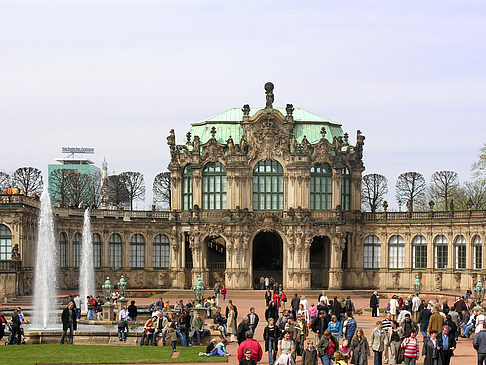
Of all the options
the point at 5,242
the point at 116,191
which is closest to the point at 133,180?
the point at 116,191

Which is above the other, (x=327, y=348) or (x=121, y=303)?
(x=327, y=348)

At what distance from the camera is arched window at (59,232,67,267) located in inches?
3155

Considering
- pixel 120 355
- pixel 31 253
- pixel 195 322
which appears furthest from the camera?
pixel 31 253

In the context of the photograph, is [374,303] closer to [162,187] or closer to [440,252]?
[440,252]

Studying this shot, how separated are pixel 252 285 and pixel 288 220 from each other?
21.4 ft

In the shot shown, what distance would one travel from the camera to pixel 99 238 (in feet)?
281

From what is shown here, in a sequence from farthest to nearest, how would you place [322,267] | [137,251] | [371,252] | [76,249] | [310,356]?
[137,251] < [322,267] < [371,252] < [76,249] < [310,356]

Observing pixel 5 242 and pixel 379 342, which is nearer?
pixel 379 342

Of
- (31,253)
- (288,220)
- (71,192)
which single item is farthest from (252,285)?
(71,192)

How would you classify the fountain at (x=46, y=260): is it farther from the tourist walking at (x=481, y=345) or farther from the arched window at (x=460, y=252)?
the arched window at (x=460, y=252)

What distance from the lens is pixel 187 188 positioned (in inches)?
3413

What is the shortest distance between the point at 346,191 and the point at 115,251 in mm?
21001

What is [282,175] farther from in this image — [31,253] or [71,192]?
[71,192]

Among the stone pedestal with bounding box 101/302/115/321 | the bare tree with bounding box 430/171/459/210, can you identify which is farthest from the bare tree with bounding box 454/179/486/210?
the stone pedestal with bounding box 101/302/115/321
